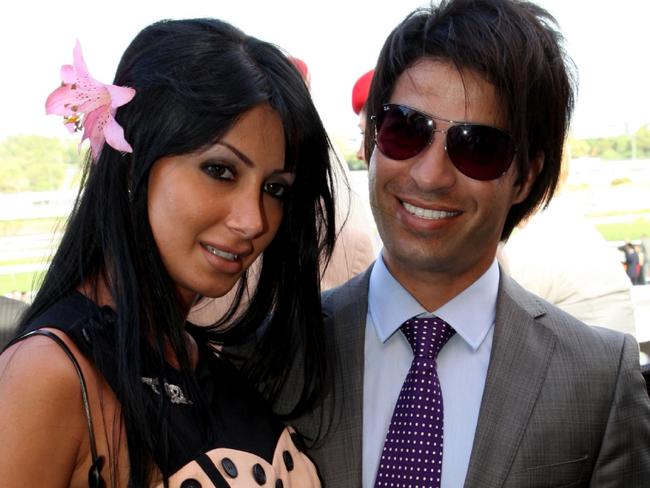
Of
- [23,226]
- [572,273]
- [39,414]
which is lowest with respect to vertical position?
[23,226]

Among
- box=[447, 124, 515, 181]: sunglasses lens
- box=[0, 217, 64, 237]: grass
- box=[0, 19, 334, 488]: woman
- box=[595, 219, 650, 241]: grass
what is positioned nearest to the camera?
box=[0, 19, 334, 488]: woman

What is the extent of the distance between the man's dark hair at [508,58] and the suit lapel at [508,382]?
0.35 meters

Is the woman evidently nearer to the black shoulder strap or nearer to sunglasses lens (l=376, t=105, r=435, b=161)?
the black shoulder strap

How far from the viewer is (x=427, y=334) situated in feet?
6.59

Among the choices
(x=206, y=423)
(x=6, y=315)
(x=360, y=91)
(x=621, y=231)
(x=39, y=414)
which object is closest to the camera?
(x=39, y=414)

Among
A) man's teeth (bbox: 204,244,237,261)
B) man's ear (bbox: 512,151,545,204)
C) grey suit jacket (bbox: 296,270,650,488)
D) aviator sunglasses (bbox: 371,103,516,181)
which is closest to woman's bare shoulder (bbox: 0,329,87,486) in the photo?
man's teeth (bbox: 204,244,237,261)

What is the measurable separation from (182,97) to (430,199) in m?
0.64

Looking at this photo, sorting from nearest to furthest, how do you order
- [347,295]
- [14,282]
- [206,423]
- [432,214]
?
[206,423] → [432,214] → [347,295] → [14,282]

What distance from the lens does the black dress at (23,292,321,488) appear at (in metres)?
1.50

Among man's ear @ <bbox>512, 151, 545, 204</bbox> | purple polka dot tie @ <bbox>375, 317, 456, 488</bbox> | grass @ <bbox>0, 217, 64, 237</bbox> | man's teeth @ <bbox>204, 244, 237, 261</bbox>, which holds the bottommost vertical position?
grass @ <bbox>0, 217, 64, 237</bbox>

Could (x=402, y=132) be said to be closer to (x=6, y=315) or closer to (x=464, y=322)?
(x=464, y=322)

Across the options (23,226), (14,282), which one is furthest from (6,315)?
(14,282)

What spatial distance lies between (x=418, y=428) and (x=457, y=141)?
2.09 feet

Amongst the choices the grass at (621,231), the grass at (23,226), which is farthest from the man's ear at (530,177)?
the grass at (621,231)
